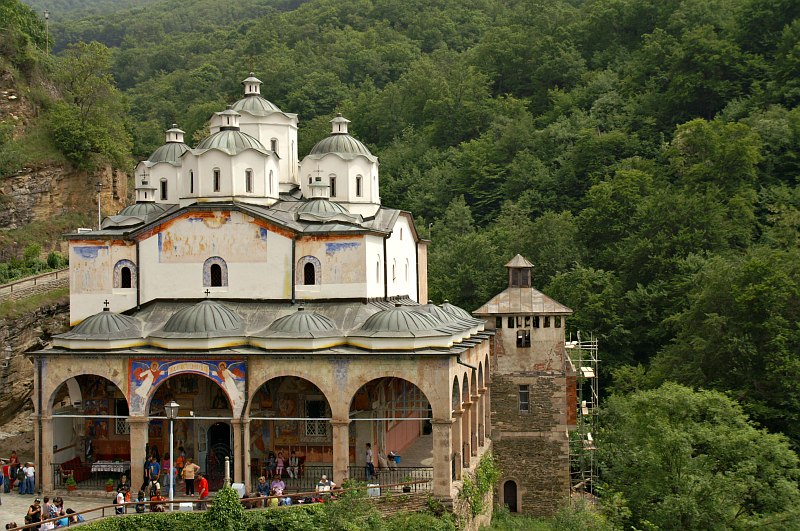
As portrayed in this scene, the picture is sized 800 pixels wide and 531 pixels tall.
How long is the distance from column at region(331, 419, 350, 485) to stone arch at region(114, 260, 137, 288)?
30.5 feet

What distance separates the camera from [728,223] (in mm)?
50031

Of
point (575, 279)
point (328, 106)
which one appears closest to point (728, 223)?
point (575, 279)

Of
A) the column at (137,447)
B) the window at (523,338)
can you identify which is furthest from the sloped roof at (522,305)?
the column at (137,447)

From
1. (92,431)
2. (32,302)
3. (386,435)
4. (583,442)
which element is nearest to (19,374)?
(32,302)

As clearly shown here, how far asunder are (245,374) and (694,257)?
26.2 meters

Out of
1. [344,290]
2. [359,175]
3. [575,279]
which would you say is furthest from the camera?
[575,279]

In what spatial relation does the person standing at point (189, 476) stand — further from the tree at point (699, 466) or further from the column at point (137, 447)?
the tree at point (699, 466)

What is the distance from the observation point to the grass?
3909cm

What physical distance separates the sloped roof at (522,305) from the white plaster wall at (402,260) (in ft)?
9.83

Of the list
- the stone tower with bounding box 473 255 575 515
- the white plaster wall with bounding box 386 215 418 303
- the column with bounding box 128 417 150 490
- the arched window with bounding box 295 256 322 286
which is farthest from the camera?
the stone tower with bounding box 473 255 575 515

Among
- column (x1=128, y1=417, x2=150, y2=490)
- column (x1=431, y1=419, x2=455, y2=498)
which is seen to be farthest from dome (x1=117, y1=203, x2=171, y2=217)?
column (x1=431, y1=419, x2=455, y2=498)

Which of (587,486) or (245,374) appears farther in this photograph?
(587,486)

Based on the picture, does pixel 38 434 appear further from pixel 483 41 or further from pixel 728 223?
pixel 483 41

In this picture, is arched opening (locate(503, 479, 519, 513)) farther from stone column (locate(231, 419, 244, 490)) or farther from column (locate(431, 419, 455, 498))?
stone column (locate(231, 419, 244, 490))
